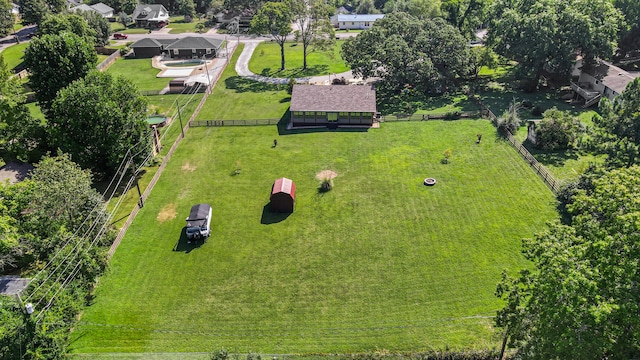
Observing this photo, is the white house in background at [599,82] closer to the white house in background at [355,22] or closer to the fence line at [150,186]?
the fence line at [150,186]

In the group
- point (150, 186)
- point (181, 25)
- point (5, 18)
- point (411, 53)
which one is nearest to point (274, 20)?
point (411, 53)

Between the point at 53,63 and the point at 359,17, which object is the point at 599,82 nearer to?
the point at 359,17

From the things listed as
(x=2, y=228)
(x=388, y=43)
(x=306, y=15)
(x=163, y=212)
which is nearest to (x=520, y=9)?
(x=388, y=43)

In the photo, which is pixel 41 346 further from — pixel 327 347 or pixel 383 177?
pixel 383 177

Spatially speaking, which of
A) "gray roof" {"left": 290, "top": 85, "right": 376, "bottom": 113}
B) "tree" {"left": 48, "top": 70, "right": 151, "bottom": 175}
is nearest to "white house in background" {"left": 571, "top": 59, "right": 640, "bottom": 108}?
"gray roof" {"left": 290, "top": 85, "right": 376, "bottom": 113}

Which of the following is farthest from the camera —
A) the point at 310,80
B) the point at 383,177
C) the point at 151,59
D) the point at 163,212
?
the point at 151,59

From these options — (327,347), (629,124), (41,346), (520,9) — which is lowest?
(327,347)
